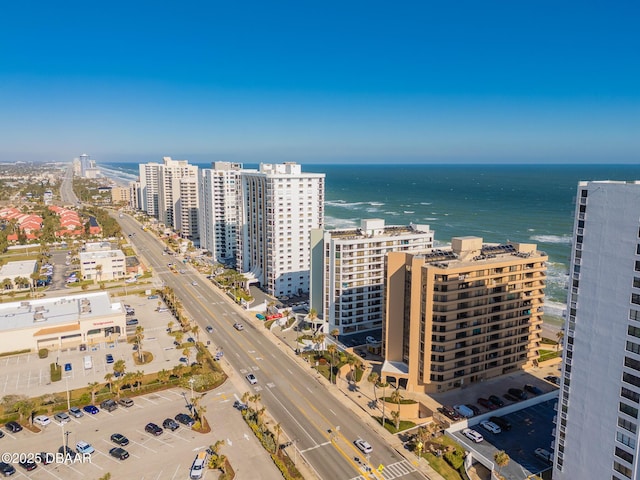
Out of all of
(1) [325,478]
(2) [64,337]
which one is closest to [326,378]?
(1) [325,478]

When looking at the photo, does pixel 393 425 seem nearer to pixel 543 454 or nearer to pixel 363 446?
pixel 363 446

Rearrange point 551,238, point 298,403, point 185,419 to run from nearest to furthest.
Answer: point 185,419
point 298,403
point 551,238

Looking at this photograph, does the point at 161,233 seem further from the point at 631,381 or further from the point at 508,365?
the point at 631,381

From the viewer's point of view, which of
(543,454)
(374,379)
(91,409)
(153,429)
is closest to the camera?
(543,454)

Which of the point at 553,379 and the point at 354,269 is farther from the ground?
the point at 354,269

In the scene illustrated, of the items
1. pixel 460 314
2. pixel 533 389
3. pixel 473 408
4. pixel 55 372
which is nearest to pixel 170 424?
pixel 55 372

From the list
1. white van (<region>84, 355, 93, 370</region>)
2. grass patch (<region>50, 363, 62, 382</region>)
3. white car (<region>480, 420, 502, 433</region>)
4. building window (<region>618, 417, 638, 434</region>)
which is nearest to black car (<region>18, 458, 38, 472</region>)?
grass patch (<region>50, 363, 62, 382</region>)
